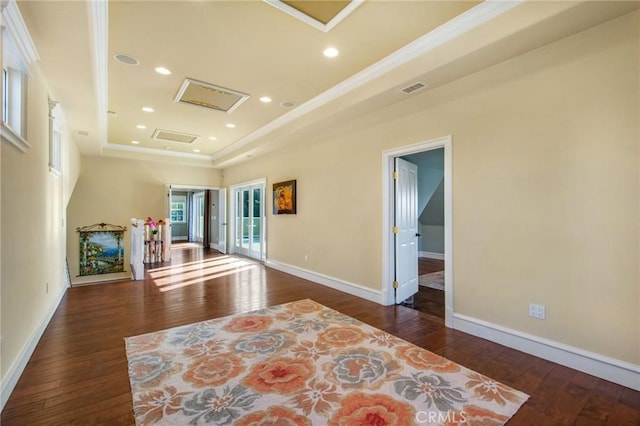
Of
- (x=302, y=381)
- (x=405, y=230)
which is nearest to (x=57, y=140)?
(x=302, y=381)

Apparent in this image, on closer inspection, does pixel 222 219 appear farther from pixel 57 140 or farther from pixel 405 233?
pixel 405 233

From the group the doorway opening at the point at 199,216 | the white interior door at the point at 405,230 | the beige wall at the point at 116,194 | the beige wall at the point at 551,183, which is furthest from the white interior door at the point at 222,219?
the beige wall at the point at 551,183

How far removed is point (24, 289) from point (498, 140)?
466 centimetres

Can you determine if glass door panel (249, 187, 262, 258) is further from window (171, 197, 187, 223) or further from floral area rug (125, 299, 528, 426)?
window (171, 197, 187, 223)

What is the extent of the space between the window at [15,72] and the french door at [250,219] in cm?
501

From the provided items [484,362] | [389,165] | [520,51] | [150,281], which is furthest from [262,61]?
[150,281]

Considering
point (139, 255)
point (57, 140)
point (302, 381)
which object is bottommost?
point (302, 381)

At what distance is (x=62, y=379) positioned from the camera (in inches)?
92.5

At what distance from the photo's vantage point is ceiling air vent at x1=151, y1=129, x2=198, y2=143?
6387 millimetres

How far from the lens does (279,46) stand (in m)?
3.03

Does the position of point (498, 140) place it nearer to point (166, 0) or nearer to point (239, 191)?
point (166, 0)

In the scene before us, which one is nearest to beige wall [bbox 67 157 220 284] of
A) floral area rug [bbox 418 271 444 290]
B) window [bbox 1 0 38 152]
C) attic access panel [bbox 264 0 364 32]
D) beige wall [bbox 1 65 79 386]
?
beige wall [bbox 1 65 79 386]

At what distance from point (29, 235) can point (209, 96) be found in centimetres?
272

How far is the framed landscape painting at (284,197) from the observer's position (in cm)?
620
